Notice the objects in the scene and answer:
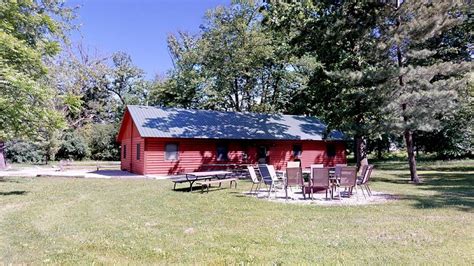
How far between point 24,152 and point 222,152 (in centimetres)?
1991

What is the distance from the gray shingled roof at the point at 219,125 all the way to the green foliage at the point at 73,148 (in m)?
15.2

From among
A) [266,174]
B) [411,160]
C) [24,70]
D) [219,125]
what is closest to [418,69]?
[411,160]

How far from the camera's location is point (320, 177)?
34.2 ft

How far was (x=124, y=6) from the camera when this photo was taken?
21.0m

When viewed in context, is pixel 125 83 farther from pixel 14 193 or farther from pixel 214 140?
pixel 14 193

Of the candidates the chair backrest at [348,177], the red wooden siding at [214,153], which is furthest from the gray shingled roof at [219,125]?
the chair backrest at [348,177]

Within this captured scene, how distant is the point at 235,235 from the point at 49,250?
287 centimetres

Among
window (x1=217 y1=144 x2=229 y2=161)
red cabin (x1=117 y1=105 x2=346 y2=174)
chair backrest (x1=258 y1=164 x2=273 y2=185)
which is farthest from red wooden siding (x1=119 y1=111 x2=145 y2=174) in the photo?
chair backrest (x1=258 y1=164 x2=273 y2=185)

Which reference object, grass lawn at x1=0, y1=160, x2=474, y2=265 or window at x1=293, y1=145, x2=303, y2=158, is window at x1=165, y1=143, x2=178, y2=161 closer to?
window at x1=293, y1=145, x2=303, y2=158

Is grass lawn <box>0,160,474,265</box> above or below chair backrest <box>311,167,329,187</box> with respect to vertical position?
below

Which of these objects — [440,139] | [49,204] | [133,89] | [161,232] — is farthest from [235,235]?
[133,89]

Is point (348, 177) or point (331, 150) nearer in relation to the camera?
point (348, 177)

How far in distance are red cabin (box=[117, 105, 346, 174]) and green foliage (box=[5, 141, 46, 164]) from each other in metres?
11.2

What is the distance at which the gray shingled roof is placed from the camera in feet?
70.6
